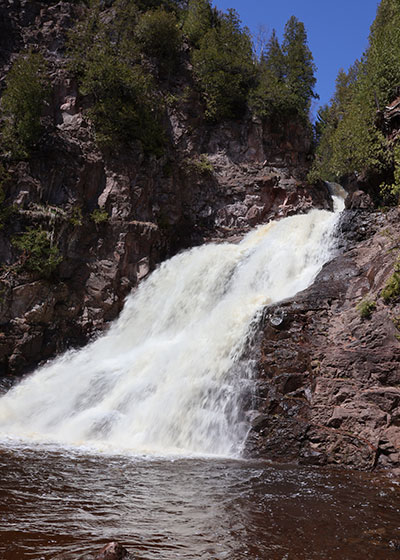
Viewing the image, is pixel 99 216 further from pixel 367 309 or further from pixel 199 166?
pixel 367 309

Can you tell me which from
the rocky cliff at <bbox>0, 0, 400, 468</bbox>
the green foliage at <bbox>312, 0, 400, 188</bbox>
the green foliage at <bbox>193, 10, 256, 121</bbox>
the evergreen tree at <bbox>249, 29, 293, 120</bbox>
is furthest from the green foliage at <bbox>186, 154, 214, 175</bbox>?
the green foliage at <bbox>312, 0, 400, 188</bbox>

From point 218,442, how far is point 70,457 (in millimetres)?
3159

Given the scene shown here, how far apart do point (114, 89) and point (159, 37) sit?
7.73m

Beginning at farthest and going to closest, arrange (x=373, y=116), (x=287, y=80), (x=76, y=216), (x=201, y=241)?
(x=287, y=80)
(x=201, y=241)
(x=373, y=116)
(x=76, y=216)

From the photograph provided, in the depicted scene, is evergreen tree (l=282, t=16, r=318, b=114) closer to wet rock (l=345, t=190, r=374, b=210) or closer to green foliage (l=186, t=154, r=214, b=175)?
green foliage (l=186, t=154, r=214, b=175)

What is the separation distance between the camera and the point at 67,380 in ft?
44.2

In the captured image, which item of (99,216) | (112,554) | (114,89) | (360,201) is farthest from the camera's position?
(114,89)

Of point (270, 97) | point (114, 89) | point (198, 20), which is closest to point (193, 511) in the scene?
point (114, 89)

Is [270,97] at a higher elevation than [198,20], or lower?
lower

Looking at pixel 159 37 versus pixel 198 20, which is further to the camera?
pixel 198 20

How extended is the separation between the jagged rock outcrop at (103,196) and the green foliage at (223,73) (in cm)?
103

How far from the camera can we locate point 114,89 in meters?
20.3

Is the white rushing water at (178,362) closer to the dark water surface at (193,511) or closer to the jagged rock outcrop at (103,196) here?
the jagged rock outcrop at (103,196)

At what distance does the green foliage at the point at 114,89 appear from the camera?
19.8m
